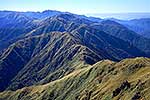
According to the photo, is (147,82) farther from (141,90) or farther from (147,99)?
(147,99)

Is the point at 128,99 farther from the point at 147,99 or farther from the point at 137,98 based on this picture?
the point at 147,99

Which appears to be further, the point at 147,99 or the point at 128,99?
the point at 128,99

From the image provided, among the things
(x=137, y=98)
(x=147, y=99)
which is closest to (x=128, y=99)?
(x=137, y=98)

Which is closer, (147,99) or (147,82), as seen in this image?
(147,99)

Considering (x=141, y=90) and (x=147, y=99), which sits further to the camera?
(x=141, y=90)

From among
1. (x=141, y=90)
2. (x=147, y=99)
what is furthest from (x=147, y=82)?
(x=147, y=99)
